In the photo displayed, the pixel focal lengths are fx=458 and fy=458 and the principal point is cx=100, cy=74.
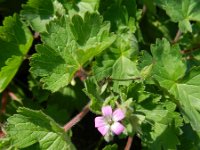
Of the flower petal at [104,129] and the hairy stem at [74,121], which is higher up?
the flower petal at [104,129]

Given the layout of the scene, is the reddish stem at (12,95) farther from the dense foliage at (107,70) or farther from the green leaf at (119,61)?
the green leaf at (119,61)

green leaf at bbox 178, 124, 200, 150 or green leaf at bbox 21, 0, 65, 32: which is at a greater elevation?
green leaf at bbox 21, 0, 65, 32

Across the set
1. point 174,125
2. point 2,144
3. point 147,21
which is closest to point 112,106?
point 174,125

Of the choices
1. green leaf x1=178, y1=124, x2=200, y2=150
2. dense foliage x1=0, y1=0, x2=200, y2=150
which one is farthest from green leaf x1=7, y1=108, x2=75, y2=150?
green leaf x1=178, y1=124, x2=200, y2=150

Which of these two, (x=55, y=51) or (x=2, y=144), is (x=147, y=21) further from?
(x=2, y=144)

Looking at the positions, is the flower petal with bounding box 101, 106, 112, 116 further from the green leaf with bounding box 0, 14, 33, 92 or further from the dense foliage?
the green leaf with bounding box 0, 14, 33, 92

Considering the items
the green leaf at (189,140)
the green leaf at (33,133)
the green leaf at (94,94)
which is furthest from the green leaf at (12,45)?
the green leaf at (189,140)
